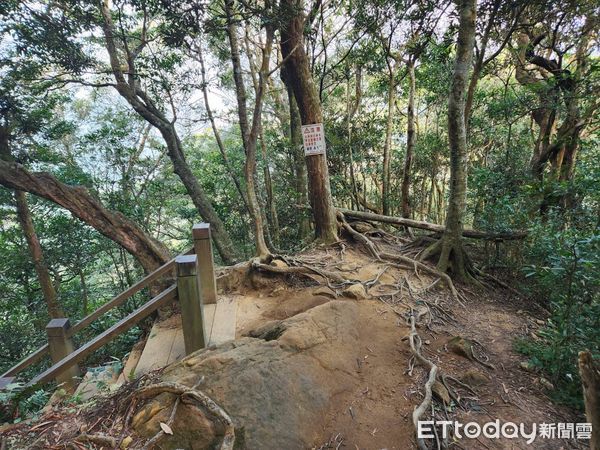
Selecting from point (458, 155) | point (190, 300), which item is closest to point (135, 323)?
point (190, 300)

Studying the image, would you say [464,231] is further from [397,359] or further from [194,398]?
[194,398]

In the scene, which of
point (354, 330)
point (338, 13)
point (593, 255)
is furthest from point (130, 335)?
point (338, 13)

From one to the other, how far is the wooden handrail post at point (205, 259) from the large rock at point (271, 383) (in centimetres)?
138

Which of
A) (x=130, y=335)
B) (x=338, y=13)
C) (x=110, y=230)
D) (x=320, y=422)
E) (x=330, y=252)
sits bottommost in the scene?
(x=130, y=335)

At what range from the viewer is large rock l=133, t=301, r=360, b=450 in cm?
207

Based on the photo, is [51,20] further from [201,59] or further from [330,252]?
[330,252]

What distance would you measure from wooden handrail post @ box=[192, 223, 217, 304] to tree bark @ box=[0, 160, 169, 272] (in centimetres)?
93

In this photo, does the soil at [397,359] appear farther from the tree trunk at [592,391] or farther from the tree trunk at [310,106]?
the tree trunk at [310,106]

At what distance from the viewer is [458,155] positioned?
4.74m

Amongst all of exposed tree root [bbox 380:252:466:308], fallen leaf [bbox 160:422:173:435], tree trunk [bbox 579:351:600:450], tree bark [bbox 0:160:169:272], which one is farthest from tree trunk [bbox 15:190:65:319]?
tree trunk [bbox 579:351:600:450]

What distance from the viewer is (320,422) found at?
2.32 metres

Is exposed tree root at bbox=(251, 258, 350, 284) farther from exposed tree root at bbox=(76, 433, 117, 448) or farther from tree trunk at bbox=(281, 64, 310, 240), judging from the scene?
exposed tree root at bbox=(76, 433, 117, 448)

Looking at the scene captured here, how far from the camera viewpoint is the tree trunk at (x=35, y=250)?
7.26 m

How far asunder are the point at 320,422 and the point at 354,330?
110cm
